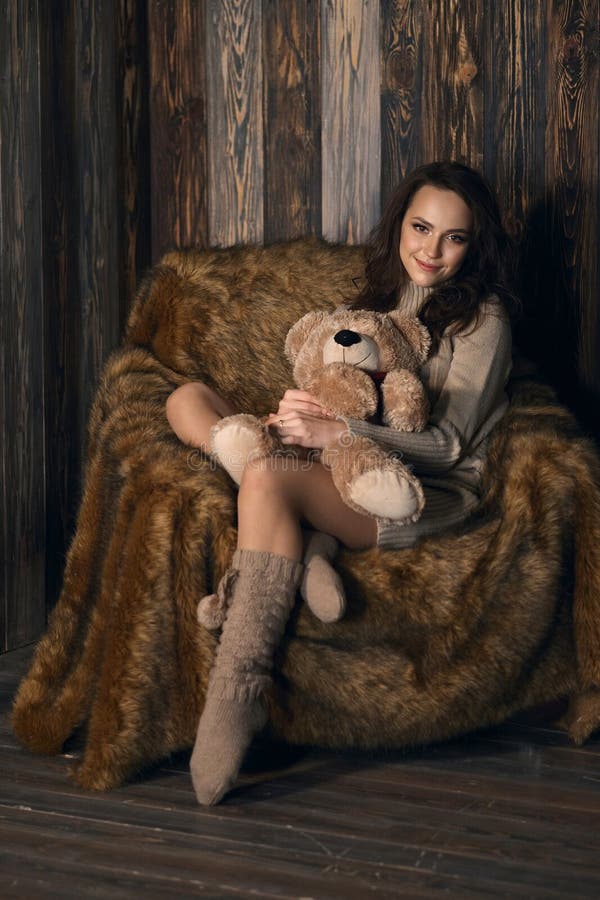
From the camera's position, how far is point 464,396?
2.20m

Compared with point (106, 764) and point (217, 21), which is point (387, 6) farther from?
point (106, 764)

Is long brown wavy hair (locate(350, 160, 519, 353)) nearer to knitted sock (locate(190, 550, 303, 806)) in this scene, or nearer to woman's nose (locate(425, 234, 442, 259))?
woman's nose (locate(425, 234, 442, 259))

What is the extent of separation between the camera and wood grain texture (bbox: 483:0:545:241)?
2725mm

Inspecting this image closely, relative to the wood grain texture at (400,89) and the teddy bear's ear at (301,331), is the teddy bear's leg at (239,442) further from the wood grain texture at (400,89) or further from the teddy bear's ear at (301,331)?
the wood grain texture at (400,89)

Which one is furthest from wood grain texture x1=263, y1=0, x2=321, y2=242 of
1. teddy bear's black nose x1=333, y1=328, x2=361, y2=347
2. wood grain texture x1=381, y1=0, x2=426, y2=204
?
teddy bear's black nose x1=333, y1=328, x2=361, y2=347

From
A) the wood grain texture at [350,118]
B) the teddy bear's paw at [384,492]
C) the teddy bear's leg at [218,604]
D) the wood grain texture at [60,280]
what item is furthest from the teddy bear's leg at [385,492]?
the wood grain texture at [350,118]

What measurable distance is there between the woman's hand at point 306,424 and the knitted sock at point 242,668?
0.27 metres

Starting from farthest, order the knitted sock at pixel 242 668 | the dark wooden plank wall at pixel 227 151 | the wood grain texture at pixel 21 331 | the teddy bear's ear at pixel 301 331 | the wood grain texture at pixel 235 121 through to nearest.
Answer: the wood grain texture at pixel 235 121, the dark wooden plank wall at pixel 227 151, the wood grain texture at pixel 21 331, the teddy bear's ear at pixel 301 331, the knitted sock at pixel 242 668

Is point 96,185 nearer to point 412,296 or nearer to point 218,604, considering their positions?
point 412,296

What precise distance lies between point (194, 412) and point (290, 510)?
1.20ft

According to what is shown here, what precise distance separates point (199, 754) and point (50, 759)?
0.39m

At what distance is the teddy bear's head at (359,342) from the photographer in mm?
2102

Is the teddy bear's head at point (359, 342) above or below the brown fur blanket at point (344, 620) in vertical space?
above

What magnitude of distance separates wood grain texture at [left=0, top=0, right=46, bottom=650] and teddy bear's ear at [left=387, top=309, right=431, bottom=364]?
38.1 inches
